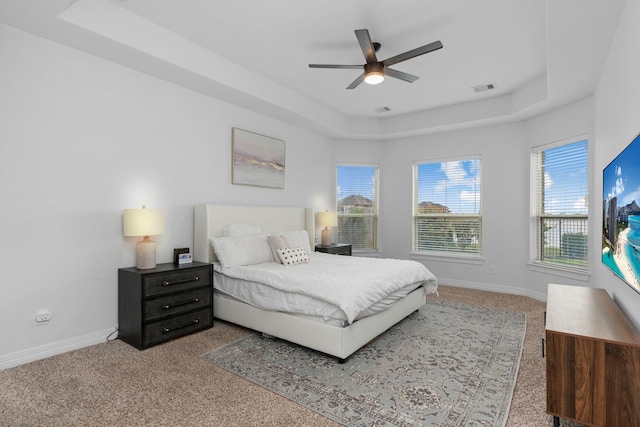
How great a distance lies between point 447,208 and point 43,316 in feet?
18.3

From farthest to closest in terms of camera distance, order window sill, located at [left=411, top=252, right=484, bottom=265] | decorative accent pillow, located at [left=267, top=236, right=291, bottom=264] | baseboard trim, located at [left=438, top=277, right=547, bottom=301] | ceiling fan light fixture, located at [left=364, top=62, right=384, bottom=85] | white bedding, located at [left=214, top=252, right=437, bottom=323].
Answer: window sill, located at [left=411, top=252, right=484, bottom=265] < baseboard trim, located at [left=438, top=277, right=547, bottom=301] < decorative accent pillow, located at [left=267, top=236, right=291, bottom=264] < ceiling fan light fixture, located at [left=364, top=62, right=384, bottom=85] < white bedding, located at [left=214, top=252, right=437, bottom=323]

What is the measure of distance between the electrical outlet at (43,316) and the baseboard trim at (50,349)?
210 millimetres

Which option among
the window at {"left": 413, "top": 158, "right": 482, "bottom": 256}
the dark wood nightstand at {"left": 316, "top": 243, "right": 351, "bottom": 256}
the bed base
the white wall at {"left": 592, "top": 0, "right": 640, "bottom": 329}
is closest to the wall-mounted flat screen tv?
the white wall at {"left": 592, "top": 0, "right": 640, "bottom": 329}

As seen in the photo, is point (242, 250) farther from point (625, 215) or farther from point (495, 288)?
point (495, 288)

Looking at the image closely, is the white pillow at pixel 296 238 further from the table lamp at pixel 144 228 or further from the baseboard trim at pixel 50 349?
the baseboard trim at pixel 50 349

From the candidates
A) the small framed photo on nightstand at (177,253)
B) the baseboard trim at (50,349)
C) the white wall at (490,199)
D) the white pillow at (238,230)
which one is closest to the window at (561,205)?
the white wall at (490,199)

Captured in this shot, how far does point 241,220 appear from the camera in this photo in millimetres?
4352

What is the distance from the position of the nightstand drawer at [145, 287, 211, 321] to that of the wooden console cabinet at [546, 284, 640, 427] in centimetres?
295

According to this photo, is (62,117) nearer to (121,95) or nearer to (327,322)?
(121,95)

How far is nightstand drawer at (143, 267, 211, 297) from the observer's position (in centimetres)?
307

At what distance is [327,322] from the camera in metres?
2.76

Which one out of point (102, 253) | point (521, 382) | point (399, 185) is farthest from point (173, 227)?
point (399, 185)

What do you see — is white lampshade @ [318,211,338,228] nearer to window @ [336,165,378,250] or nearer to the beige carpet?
window @ [336,165,378,250]

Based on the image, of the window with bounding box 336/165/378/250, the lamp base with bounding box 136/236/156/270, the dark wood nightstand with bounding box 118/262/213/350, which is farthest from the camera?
the window with bounding box 336/165/378/250
